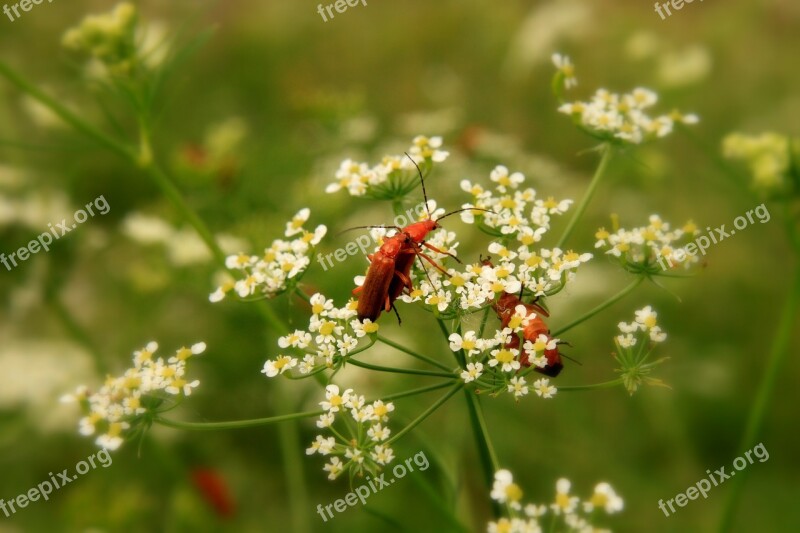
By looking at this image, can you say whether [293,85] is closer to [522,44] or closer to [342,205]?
[522,44]

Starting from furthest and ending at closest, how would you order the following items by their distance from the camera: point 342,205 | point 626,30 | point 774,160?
point 626,30
point 342,205
point 774,160

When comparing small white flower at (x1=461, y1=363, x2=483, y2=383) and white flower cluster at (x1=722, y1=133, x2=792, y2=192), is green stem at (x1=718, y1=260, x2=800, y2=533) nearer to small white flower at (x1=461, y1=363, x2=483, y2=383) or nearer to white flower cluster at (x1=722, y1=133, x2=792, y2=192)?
white flower cluster at (x1=722, y1=133, x2=792, y2=192)

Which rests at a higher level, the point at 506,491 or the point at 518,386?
the point at 518,386

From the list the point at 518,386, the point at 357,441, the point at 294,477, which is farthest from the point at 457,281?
the point at 294,477

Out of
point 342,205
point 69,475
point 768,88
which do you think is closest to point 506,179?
point 342,205

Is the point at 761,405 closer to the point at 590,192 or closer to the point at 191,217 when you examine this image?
the point at 590,192

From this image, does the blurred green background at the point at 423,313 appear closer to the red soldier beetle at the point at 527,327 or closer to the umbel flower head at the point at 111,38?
the umbel flower head at the point at 111,38
